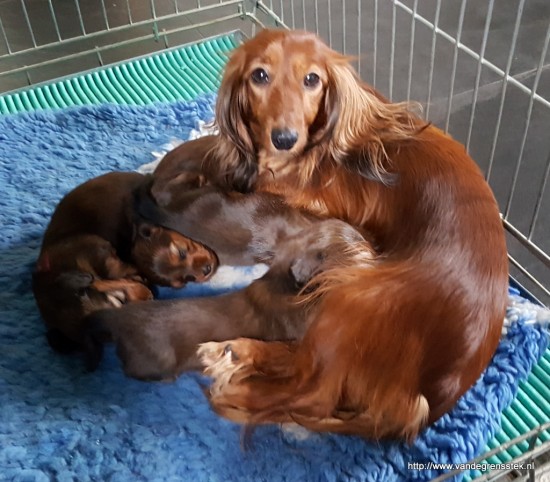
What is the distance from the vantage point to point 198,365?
1458 millimetres

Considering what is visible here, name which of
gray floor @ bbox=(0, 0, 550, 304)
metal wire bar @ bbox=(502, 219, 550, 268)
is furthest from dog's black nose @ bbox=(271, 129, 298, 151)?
gray floor @ bbox=(0, 0, 550, 304)

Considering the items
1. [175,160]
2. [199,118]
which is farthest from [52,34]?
[175,160]

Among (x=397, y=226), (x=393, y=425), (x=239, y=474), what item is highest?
(x=397, y=226)

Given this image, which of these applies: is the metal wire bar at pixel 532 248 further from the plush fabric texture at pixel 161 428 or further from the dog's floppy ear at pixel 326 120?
the dog's floppy ear at pixel 326 120

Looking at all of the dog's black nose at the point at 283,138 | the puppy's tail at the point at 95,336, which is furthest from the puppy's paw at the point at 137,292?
the dog's black nose at the point at 283,138

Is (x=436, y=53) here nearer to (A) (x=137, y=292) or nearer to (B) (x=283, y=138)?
(B) (x=283, y=138)

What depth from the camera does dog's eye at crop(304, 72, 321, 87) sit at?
1.51 meters

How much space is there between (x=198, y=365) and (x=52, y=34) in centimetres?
229

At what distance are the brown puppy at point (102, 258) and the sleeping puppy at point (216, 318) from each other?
0.33 feet

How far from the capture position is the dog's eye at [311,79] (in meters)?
1.51

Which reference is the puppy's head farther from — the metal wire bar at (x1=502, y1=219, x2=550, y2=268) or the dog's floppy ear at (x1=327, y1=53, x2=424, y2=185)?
the metal wire bar at (x1=502, y1=219, x2=550, y2=268)

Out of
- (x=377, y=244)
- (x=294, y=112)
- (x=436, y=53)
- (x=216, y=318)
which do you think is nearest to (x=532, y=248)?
(x=377, y=244)

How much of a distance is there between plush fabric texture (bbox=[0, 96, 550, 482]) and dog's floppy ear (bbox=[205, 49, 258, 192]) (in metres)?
0.25

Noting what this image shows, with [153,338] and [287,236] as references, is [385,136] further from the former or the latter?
[153,338]
